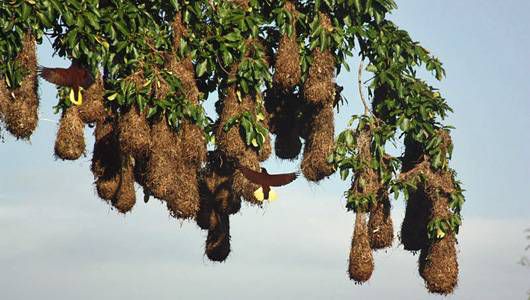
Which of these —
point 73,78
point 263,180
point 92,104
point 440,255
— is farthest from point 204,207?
point 440,255

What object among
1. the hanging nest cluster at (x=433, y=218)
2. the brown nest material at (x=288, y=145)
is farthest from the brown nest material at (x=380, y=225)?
the brown nest material at (x=288, y=145)

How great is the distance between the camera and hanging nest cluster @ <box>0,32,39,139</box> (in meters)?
17.6

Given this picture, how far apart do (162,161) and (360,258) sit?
12.2ft

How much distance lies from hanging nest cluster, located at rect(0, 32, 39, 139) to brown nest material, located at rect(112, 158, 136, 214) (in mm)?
2415

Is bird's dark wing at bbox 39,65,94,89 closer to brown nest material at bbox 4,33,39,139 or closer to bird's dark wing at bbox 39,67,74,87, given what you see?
bird's dark wing at bbox 39,67,74,87

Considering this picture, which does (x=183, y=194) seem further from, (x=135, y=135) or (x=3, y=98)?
(x=3, y=98)

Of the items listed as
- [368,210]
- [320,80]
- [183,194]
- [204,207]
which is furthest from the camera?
[204,207]

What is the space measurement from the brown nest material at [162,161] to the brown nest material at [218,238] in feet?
9.27

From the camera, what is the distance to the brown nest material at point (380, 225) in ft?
67.3

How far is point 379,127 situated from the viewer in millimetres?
21016

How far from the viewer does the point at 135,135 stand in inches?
717

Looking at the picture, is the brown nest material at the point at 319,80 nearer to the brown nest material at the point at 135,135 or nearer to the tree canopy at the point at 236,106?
the tree canopy at the point at 236,106

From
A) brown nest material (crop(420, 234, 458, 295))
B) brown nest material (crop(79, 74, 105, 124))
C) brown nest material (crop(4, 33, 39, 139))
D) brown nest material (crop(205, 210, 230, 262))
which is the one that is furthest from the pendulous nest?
brown nest material (crop(420, 234, 458, 295))

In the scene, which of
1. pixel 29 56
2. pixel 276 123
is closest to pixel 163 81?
pixel 29 56
